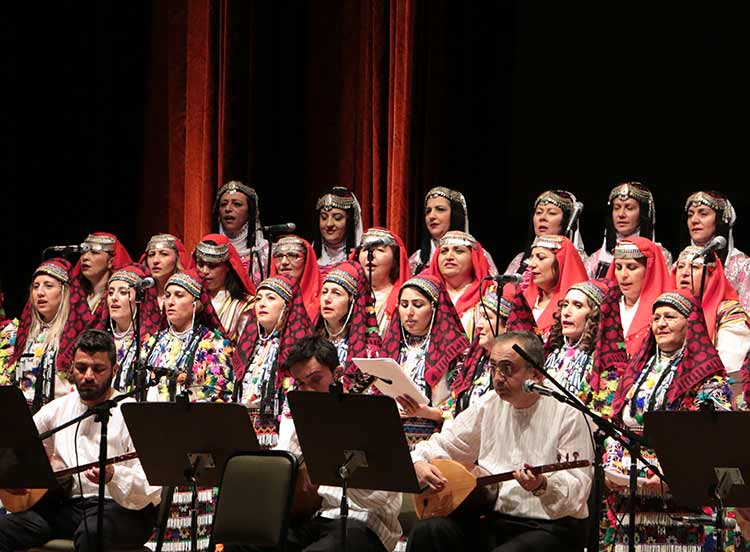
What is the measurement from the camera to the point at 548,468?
4.58 metres

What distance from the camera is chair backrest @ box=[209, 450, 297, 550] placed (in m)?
4.51

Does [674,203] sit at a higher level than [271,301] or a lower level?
higher

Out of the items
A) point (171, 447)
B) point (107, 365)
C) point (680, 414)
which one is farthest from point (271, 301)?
point (680, 414)

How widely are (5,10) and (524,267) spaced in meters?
4.59

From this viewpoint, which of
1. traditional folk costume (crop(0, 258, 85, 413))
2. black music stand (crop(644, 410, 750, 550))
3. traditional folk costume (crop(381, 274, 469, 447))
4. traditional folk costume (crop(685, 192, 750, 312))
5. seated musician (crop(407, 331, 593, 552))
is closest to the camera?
black music stand (crop(644, 410, 750, 550))

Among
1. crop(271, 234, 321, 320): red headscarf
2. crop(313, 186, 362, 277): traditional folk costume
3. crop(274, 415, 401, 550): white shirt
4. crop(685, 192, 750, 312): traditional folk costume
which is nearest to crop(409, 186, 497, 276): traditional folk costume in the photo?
crop(313, 186, 362, 277): traditional folk costume

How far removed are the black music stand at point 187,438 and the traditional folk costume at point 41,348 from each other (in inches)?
103

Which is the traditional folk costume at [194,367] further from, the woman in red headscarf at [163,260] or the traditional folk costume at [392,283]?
the traditional folk costume at [392,283]

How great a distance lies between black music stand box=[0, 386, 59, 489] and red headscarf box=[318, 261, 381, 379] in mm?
1821

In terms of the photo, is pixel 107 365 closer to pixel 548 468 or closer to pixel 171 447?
pixel 171 447

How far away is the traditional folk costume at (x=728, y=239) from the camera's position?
7156mm

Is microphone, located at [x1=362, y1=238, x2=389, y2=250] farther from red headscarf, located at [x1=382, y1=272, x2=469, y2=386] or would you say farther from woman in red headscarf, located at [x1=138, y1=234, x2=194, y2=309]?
woman in red headscarf, located at [x1=138, y1=234, x2=194, y2=309]

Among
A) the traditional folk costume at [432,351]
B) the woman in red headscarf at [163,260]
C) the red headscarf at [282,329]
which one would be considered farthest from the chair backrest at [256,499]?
the woman in red headscarf at [163,260]

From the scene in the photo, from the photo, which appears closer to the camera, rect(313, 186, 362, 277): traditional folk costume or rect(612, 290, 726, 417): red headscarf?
rect(612, 290, 726, 417): red headscarf
